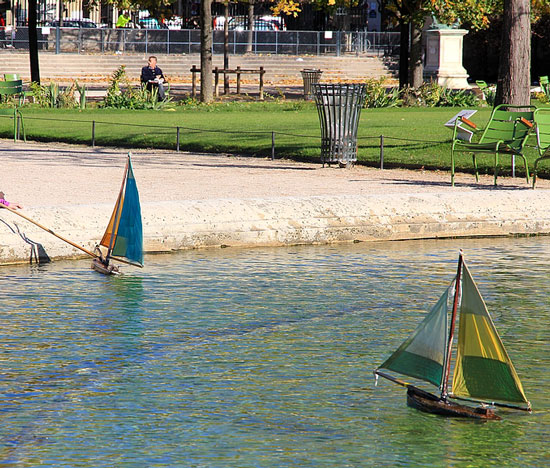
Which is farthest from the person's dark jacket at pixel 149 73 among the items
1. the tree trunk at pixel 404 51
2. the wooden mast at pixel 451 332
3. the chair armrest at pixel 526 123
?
the wooden mast at pixel 451 332

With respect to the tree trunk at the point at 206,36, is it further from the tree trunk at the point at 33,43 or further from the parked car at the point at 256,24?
the parked car at the point at 256,24

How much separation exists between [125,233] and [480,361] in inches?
181

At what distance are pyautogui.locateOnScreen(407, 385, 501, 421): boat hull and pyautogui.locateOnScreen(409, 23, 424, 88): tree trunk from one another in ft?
88.9

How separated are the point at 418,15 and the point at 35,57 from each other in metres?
11.9

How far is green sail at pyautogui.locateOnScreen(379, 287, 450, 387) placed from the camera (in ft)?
16.9

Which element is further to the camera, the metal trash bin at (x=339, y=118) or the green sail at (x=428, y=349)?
the metal trash bin at (x=339, y=118)

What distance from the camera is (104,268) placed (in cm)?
921

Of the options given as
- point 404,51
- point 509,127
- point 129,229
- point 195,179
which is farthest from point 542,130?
point 404,51

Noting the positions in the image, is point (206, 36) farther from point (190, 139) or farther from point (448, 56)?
point (448, 56)

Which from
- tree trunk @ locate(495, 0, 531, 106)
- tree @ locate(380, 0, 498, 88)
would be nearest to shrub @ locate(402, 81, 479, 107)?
tree @ locate(380, 0, 498, 88)

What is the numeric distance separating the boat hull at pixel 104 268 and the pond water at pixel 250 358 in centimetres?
8

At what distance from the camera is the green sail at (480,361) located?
4.89 m

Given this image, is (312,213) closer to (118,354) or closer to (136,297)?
(136,297)

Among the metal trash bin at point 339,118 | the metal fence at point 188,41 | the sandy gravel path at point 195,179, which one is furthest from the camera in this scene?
the metal fence at point 188,41
